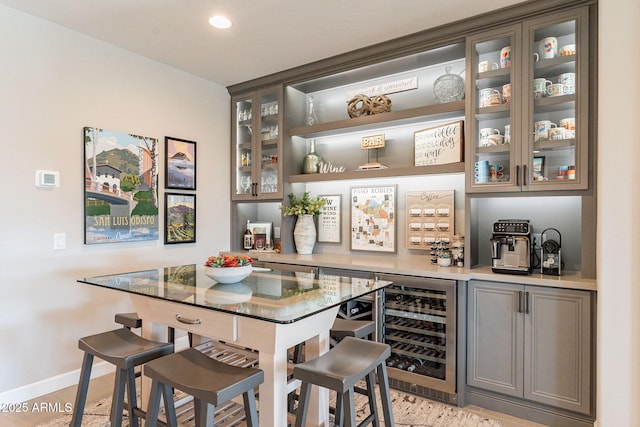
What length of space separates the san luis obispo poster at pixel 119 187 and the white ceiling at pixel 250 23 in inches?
31.6

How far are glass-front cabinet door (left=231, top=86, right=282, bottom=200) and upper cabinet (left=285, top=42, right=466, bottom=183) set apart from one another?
17cm

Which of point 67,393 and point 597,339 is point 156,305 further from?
point 597,339

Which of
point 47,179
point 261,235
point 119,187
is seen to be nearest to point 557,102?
point 261,235

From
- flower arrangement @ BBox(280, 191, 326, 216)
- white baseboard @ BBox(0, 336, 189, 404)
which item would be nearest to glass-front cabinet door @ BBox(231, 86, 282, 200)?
flower arrangement @ BBox(280, 191, 326, 216)

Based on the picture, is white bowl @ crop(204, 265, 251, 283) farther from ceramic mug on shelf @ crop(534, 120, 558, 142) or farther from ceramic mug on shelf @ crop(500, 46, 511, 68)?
ceramic mug on shelf @ crop(500, 46, 511, 68)

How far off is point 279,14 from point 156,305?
6.81ft

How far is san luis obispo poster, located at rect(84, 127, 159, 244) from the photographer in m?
3.01

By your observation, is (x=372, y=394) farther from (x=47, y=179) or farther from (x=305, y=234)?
(x=47, y=179)

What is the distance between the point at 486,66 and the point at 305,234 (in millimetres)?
2120

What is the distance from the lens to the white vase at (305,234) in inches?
149

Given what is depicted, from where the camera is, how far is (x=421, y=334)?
2.82 m

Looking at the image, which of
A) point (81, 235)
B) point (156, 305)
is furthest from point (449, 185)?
point (81, 235)

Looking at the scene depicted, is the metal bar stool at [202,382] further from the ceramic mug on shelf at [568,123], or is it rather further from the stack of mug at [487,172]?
the ceramic mug on shelf at [568,123]

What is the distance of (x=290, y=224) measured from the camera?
3906 millimetres
